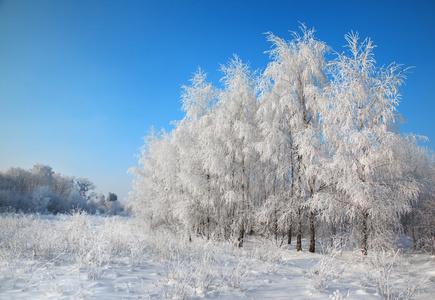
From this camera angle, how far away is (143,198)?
17719 mm

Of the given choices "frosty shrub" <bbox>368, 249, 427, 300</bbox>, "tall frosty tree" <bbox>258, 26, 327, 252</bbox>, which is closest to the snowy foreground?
"frosty shrub" <bbox>368, 249, 427, 300</bbox>

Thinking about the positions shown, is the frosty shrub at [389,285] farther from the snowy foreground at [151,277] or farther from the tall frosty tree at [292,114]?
the tall frosty tree at [292,114]

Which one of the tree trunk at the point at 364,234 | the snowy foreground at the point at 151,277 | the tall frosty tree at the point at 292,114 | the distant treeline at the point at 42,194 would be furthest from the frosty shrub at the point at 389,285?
the distant treeline at the point at 42,194

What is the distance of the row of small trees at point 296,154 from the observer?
9562mm

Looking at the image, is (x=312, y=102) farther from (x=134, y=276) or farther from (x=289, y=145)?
(x=134, y=276)

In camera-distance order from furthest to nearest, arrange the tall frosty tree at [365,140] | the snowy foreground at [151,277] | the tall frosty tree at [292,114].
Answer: the tall frosty tree at [292,114] < the tall frosty tree at [365,140] < the snowy foreground at [151,277]

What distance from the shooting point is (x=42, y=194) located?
36719 mm

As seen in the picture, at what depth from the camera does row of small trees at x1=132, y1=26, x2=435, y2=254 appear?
9562 mm

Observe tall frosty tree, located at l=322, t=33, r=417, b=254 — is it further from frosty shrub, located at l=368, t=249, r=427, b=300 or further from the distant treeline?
the distant treeline

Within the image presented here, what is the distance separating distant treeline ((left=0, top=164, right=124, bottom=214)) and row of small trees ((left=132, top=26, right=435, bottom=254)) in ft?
44.3

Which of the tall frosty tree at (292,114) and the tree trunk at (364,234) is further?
the tall frosty tree at (292,114)

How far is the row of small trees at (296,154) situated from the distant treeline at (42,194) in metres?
13.5

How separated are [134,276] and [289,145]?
9935 millimetres

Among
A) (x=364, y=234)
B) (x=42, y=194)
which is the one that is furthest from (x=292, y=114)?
(x=42, y=194)
